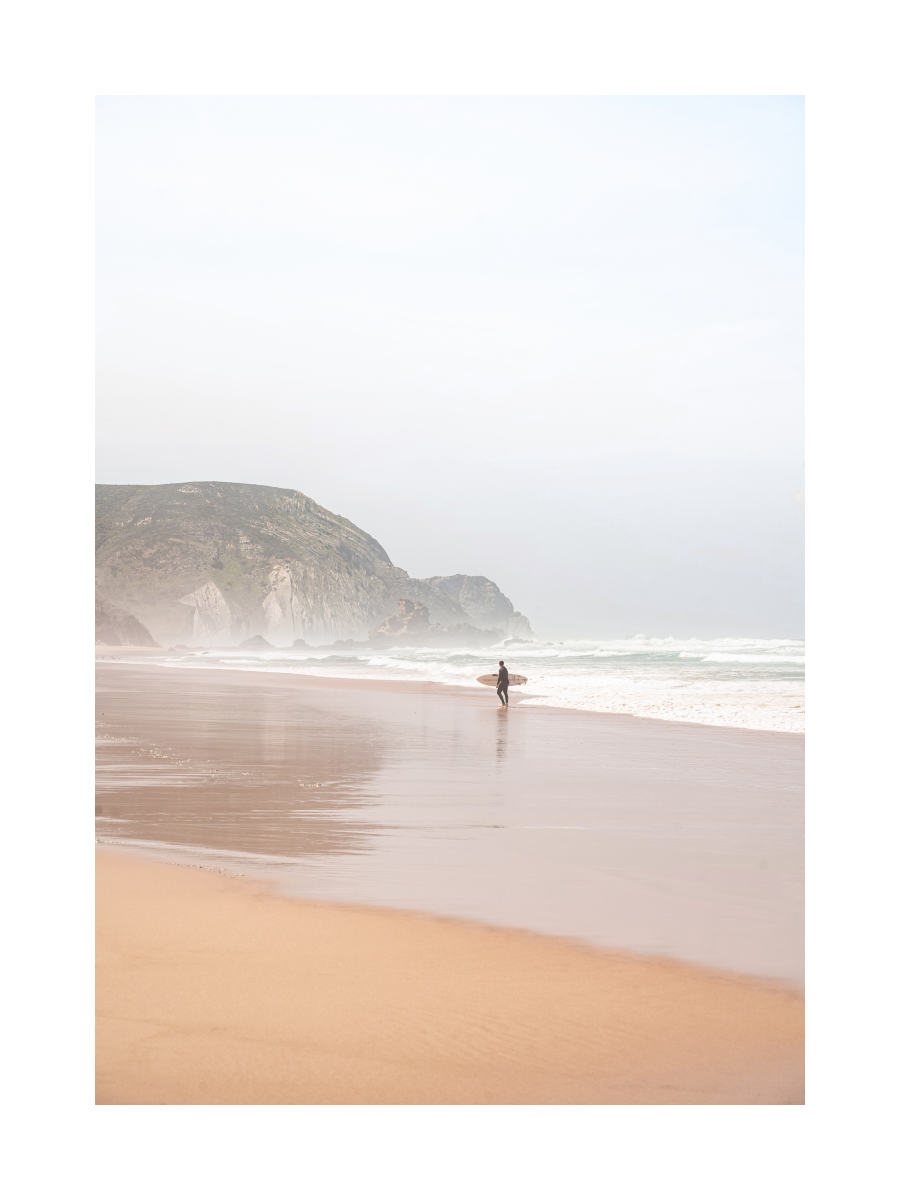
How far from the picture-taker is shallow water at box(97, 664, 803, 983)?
429cm

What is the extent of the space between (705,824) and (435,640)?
75.5 m

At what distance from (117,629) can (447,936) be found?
6830 cm

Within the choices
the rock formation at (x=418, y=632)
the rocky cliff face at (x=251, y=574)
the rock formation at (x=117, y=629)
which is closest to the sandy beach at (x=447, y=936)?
the rock formation at (x=117, y=629)

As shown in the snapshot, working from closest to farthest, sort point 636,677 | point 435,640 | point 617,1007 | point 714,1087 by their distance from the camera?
point 714,1087 → point 617,1007 → point 636,677 → point 435,640

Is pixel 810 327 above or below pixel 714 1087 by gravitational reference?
above

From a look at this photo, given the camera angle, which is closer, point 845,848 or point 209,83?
point 845,848

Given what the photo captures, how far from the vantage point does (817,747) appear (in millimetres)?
3369

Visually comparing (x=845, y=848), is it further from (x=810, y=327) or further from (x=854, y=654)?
(x=810, y=327)

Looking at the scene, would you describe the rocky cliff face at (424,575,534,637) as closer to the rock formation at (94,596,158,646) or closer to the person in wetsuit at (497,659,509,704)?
the rock formation at (94,596,158,646)

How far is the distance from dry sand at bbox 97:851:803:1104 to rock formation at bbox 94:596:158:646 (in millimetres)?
63907

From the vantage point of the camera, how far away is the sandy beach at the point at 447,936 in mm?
2756

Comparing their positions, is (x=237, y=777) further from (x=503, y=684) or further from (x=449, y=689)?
(x=449, y=689)

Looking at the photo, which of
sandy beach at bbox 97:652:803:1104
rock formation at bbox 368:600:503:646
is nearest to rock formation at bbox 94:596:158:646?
rock formation at bbox 368:600:503:646

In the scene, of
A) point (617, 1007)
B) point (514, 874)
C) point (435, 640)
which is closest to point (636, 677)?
point (514, 874)
